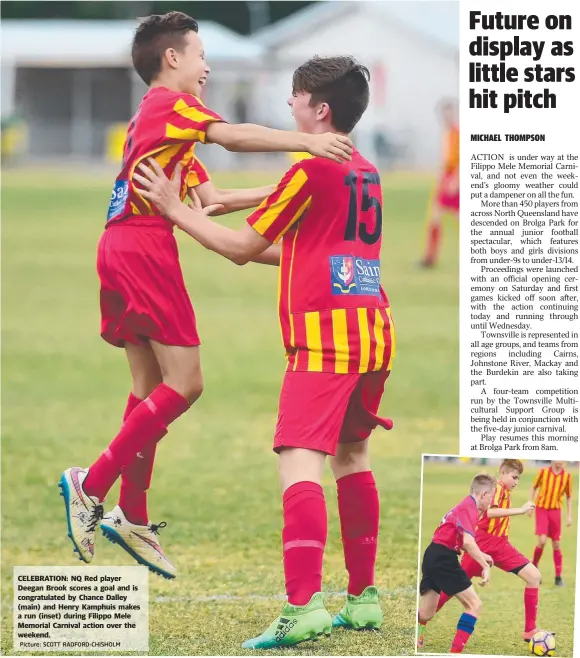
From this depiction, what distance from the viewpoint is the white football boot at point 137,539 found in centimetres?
538

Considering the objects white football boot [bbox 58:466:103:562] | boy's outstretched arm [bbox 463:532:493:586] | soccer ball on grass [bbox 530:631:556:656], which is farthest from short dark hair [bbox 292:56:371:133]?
soccer ball on grass [bbox 530:631:556:656]

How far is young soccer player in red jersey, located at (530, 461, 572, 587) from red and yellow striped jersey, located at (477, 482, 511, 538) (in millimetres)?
274

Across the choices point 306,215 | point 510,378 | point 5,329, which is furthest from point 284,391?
point 5,329

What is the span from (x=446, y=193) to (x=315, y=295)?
16846 millimetres

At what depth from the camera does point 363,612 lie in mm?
5191

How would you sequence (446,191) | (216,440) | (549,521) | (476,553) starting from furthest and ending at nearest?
1. (446,191)
2. (216,440)
3. (549,521)
4. (476,553)

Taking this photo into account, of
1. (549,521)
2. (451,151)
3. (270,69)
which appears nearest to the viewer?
(549,521)

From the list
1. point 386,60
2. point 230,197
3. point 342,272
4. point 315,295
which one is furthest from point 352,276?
point 386,60

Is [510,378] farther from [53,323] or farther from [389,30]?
[389,30]

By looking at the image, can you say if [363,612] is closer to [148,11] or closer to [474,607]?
[474,607]

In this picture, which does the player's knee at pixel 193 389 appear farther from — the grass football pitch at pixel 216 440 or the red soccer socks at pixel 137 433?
the grass football pitch at pixel 216 440

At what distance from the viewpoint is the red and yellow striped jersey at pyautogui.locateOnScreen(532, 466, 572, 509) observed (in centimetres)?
552

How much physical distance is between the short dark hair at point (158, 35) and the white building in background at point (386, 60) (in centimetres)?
4364

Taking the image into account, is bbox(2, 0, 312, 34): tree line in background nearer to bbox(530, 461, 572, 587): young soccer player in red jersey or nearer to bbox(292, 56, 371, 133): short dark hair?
bbox(530, 461, 572, 587): young soccer player in red jersey
